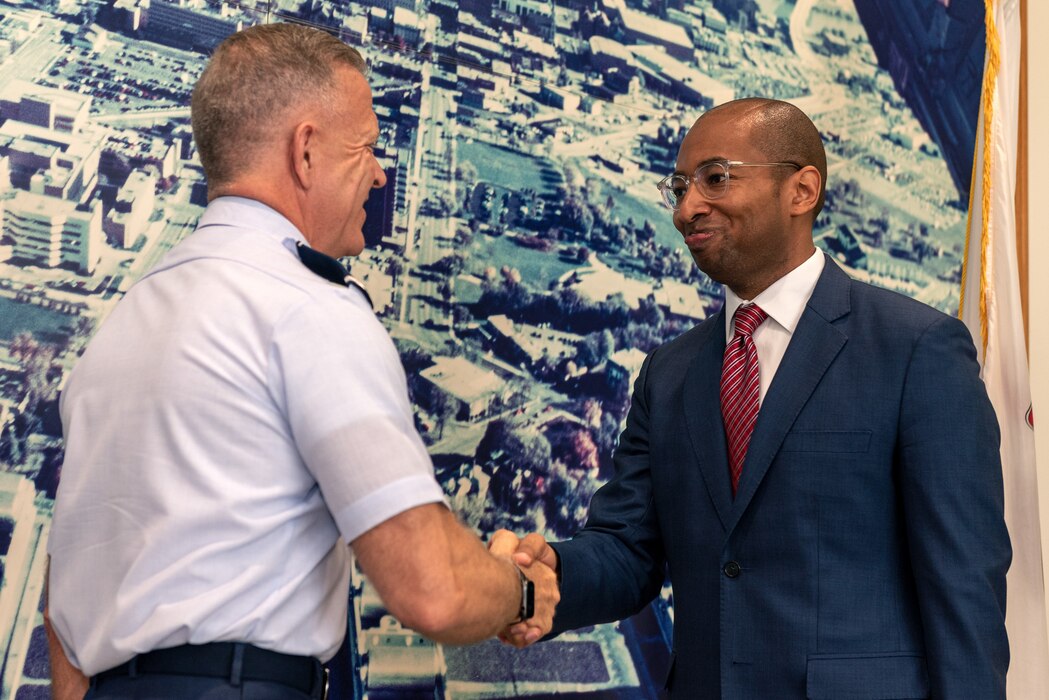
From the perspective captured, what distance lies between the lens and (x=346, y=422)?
135cm

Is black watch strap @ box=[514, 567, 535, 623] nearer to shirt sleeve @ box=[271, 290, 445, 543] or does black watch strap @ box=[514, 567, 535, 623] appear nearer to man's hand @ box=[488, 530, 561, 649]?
man's hand @ box=[488, 530, 561, 649]

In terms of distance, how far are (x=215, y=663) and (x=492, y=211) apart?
1643 mm

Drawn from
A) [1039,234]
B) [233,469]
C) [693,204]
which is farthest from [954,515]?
[1039,234]

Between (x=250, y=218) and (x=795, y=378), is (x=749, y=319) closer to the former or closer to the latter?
(x=795, y=378)

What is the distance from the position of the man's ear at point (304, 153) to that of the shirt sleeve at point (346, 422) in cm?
33

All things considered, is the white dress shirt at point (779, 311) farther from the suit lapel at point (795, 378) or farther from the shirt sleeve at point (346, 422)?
the shirt sleeve at point (346, 422)

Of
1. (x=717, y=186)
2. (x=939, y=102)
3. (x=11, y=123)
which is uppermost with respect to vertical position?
(x=939, y=102)

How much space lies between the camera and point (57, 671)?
5.11 feet

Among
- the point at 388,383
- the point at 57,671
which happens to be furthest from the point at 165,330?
the point at 57,671

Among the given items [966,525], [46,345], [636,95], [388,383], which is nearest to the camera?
[388,383]

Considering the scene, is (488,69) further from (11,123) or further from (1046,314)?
(1046,314)

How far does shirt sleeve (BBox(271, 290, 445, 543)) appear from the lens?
1.34 meters

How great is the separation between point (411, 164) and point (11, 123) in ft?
2.97

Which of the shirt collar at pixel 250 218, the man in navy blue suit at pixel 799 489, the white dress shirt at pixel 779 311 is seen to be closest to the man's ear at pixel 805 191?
the man in navy blue suit at pixel 799 489
